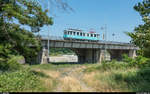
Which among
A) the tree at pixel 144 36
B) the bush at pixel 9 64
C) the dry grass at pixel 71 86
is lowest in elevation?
the dry grass at pixel 71 86

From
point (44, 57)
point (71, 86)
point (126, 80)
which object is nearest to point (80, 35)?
point (44, 57)

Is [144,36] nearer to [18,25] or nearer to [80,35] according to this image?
[18,25]

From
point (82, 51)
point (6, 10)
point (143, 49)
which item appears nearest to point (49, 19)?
point (6, 10)

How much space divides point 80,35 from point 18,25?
33096 millimetres

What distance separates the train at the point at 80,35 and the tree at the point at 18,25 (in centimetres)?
2883

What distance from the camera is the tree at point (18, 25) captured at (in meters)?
6.70

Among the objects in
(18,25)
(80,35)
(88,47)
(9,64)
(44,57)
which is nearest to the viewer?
(18,25)

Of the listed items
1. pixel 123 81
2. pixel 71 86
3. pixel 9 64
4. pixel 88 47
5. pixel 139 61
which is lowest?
pixel 71 86

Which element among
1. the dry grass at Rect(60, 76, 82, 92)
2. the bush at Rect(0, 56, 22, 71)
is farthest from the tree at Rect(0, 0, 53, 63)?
the dry grass at Rect(60, 76, 82, 92)

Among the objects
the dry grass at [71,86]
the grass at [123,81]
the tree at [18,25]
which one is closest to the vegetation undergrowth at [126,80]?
the grass at [123,81]

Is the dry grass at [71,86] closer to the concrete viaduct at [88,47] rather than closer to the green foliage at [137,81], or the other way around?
the green foliage at [137,81]

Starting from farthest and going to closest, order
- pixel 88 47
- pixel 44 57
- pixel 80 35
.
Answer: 1. pixel 88 47
2. pixel 80 35
3. pixel 44 57

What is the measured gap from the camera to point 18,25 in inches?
325

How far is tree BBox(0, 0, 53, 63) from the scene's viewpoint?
22.0 feet
